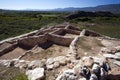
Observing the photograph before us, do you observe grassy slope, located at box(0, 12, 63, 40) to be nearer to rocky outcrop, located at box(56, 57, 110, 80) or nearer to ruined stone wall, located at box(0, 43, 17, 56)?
ruined stone wall, located at box(0, 43, 17, 56)

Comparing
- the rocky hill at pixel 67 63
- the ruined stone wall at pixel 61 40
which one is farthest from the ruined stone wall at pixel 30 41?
the ruined stone wall at pixel 61 40

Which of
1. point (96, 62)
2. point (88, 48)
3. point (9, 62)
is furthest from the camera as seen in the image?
point (88, 48)

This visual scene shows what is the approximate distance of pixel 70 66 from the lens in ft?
21.6

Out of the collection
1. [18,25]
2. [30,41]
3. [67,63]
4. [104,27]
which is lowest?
[104,27]

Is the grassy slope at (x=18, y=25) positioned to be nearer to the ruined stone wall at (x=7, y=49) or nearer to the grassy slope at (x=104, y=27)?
the grassy slope at (x=104, y=27)

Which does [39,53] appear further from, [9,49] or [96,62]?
[96,62]

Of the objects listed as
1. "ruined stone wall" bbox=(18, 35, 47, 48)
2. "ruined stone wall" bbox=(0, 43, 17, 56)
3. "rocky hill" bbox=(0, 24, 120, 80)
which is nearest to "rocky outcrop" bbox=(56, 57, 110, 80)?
"rocky hill" bbox=(0, 24, 120, 80)

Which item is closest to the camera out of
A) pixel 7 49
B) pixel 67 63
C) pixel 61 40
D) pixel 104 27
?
pixel 67 63

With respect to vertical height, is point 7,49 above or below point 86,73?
below

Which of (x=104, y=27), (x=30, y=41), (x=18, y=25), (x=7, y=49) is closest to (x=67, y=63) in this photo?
(x=7, y=49)

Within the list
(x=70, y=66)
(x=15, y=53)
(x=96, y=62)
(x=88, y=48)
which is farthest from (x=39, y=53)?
(x=96, y=62)

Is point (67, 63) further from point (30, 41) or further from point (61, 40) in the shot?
point (30, 41)

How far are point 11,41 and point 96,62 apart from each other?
7780 mm

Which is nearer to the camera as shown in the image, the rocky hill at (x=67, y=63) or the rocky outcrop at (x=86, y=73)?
the rocky outcrop at (x=86, y=73)
